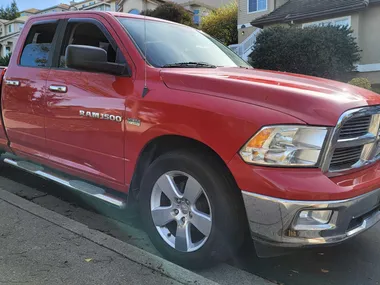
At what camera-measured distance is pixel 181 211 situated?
111 inches

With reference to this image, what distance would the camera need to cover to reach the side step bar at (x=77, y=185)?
3178 millimetres

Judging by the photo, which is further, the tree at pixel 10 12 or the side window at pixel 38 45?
the tree at pixel 10 12

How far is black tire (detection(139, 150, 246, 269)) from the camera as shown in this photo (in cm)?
248

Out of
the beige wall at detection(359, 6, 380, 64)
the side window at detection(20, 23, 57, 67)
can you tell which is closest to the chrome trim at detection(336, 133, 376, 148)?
the side window at detection(20, 23, 57, 67)

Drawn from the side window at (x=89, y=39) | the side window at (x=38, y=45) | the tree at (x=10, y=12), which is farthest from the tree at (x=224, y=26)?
the tree at (x=10, y=12)

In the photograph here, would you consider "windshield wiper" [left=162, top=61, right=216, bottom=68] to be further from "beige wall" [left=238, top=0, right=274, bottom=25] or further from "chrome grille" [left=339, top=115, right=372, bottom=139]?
"beige wall" [left=238, top=0, right=274, bottom=25]

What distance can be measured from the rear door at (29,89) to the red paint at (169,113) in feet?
0.07

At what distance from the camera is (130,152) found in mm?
3023

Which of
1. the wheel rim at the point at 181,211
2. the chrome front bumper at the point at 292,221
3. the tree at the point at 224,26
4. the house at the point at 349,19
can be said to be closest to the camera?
the chrome front bumper at the point at 292,221

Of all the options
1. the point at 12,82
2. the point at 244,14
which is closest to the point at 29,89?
the point at 12,82

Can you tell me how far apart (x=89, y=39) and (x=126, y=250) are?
2.13 metres

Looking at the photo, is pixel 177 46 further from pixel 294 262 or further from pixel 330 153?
pixel 294 262

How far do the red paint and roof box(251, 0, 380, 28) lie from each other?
16.0 m

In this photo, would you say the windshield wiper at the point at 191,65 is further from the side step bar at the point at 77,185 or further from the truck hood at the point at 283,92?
the side step bar at the point at 77,185
